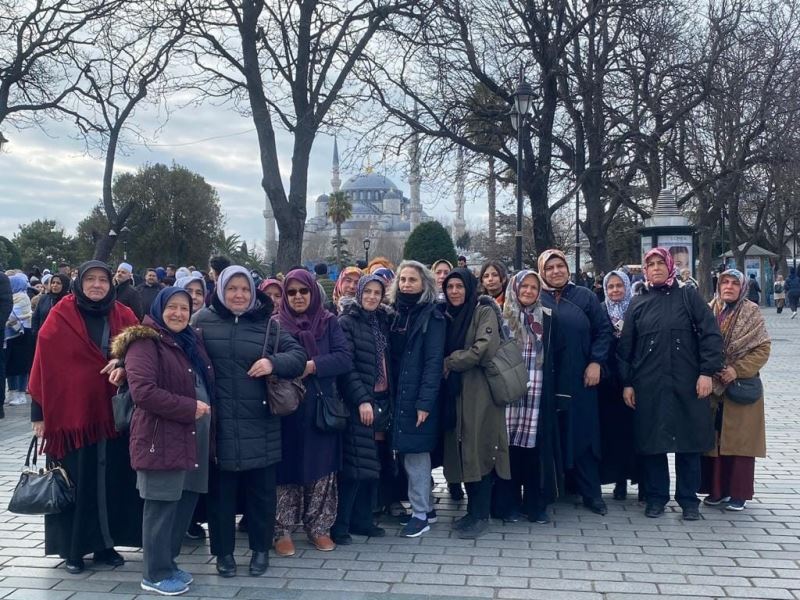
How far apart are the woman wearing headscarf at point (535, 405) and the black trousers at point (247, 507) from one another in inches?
72.2

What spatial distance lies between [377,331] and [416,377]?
42 centimetres

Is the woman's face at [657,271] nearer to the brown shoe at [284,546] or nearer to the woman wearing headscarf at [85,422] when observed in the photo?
the brown shoe at [284,546]

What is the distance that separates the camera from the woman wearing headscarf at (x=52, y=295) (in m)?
10.2

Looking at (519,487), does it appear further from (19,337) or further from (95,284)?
(19,337)

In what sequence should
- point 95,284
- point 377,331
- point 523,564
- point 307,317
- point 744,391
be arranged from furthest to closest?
point 744,391
point 377,331
point 307,317
point 523,564
point 95,284

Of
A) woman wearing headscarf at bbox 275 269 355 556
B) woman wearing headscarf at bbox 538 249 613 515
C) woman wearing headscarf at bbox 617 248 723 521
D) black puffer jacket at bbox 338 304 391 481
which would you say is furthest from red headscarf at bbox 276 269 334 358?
woman wearing headscarf at bbox 617 248 723 521

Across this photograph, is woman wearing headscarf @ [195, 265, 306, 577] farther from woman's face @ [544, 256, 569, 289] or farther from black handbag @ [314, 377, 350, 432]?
woman's face @ [544, 256, 569, 289]

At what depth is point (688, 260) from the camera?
1698 centimetres

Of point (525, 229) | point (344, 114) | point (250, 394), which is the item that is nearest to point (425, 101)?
point (344, 114)

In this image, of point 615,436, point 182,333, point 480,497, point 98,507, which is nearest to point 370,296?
point 182,333

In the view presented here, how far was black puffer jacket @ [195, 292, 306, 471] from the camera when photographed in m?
4.68

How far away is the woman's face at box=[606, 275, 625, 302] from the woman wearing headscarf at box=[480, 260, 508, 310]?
95 cm

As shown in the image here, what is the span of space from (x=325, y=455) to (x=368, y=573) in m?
0.79

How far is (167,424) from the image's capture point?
4.38 meters
